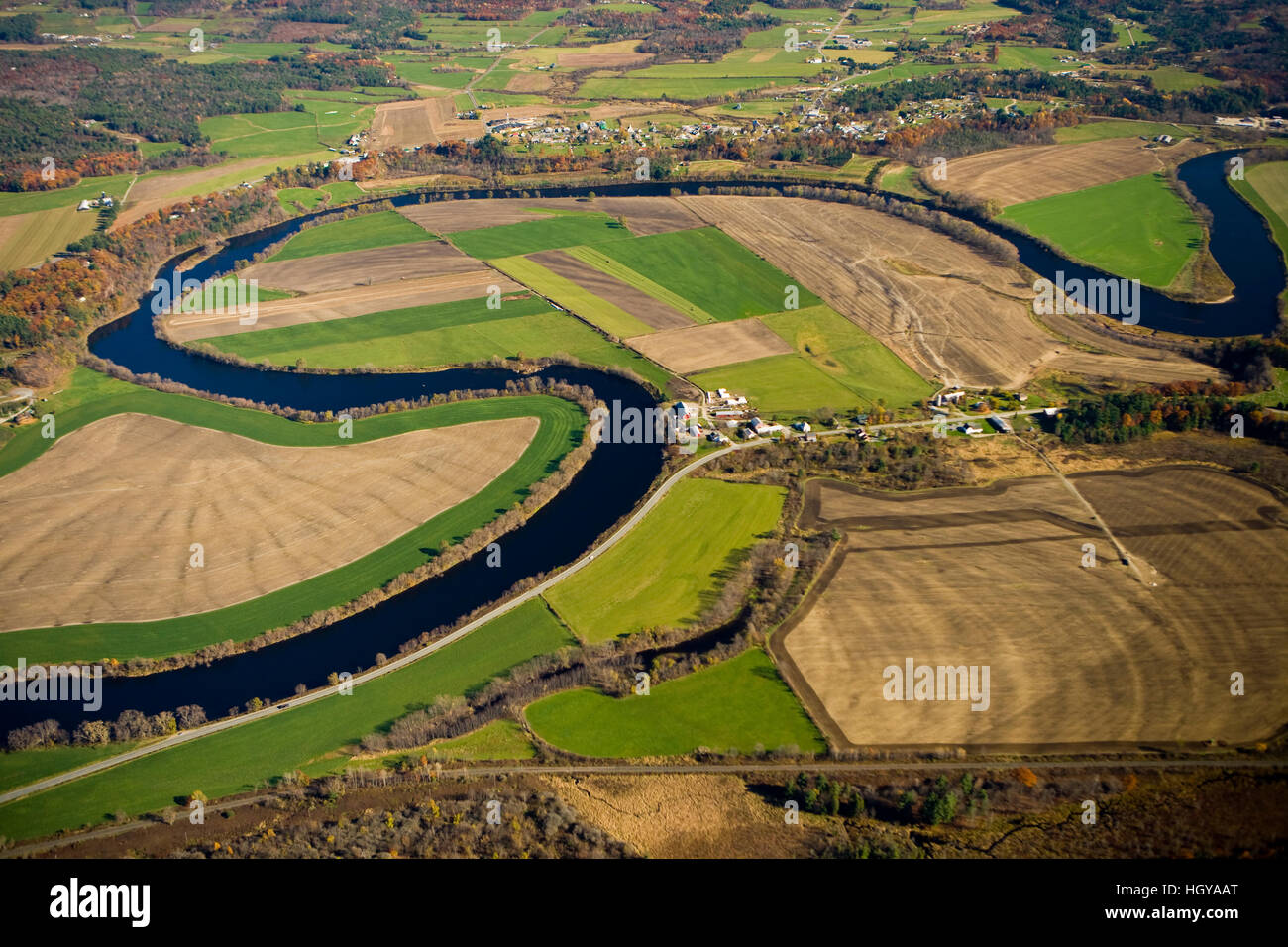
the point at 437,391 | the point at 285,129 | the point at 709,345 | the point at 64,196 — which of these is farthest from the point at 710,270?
the point at 285,129

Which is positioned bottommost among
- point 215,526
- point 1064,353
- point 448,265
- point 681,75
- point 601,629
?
point 601,629

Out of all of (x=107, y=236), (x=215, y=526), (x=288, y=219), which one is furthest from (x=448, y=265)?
(x=215, y=526)

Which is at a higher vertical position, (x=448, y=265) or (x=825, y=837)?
(x=448, y=265)

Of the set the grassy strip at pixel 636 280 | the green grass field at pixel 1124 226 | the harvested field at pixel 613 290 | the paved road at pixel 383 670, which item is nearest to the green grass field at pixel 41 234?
the harvested field at pixel 613 290

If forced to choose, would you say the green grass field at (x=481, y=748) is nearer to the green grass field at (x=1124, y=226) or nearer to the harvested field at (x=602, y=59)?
the green grass field at (x=1124, y=226)

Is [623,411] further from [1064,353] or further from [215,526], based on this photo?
[1064,353]

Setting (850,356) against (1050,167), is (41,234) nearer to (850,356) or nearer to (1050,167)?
(850,356)
